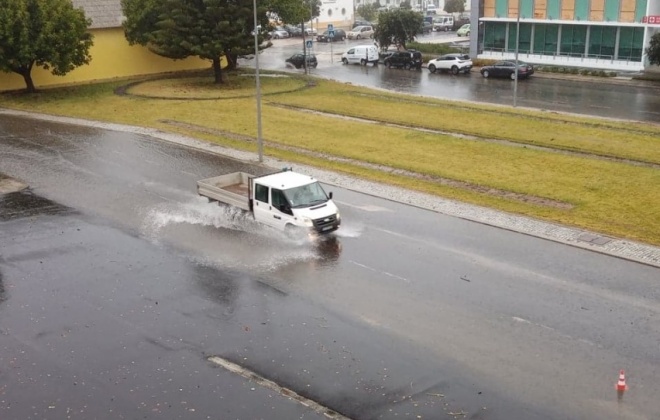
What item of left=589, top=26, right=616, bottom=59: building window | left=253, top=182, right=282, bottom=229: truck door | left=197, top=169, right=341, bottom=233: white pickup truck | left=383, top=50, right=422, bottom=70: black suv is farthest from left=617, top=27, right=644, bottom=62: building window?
left=253, top=182, right=282, bottom=229: truck door

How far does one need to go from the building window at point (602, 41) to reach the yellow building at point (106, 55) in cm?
3417

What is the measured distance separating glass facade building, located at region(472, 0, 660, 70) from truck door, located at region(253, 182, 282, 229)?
34760 millimetres

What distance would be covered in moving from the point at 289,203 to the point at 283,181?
1008 millimetres

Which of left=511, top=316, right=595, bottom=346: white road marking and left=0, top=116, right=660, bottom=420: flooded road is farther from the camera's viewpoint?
left=511, top=316, right=595, bottom=346: white road marking

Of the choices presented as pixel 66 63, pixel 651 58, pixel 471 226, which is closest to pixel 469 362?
pixel 471 226

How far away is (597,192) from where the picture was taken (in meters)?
24.2

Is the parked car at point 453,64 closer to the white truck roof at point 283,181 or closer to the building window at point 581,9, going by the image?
the building window at point 581,9

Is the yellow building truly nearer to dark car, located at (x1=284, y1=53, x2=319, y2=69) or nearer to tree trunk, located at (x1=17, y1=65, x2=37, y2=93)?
tree trunk, located at (x1=17, y1=65, x2=37, y2=93)

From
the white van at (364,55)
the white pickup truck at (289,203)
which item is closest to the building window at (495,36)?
the white van at (364,55)

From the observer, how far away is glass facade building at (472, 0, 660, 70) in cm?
5378

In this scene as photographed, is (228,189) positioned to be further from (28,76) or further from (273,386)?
(28,76)

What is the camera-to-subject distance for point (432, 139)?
32.2 metres

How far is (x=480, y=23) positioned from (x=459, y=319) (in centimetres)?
5089

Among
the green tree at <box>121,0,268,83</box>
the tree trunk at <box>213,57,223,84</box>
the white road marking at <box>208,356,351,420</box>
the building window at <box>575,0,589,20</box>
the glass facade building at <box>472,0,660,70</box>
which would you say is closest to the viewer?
the white road marking at <box>208,356,351,420</box>
